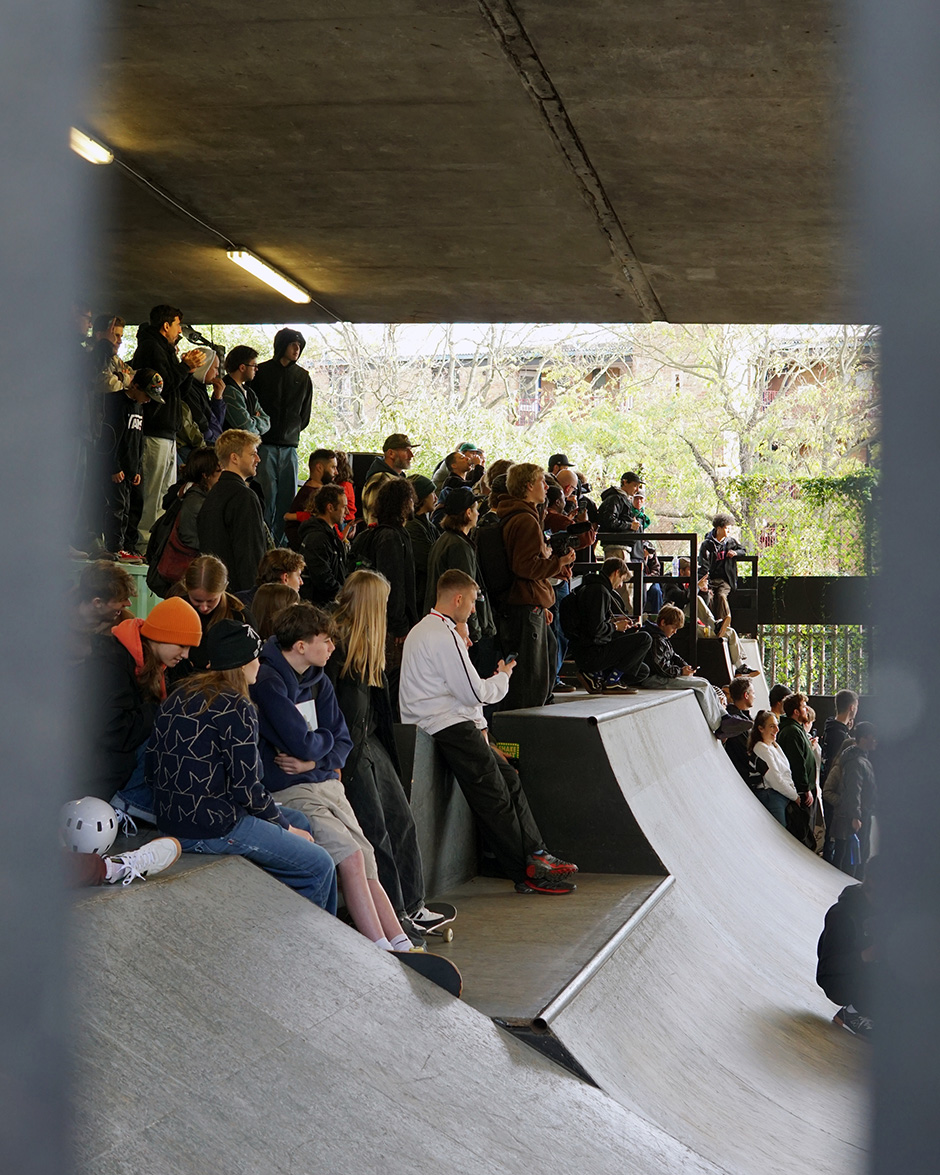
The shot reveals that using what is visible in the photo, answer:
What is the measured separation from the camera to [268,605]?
4992mm

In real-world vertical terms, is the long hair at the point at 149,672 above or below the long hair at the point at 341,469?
below

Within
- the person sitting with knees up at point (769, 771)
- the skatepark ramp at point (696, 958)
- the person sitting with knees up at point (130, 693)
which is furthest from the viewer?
the person sitting with knees up at point (769, 771)

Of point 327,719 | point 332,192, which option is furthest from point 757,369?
point 327,719

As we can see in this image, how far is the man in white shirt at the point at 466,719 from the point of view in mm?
6105

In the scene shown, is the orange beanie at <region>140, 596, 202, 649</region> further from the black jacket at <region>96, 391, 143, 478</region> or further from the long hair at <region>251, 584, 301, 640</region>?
the black jacket at <region>96, 391, 143, 478</region>

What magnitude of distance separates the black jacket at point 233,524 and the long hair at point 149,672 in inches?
80.0

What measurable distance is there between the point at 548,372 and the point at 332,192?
96.6ft

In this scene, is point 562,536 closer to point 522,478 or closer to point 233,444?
point 522,478

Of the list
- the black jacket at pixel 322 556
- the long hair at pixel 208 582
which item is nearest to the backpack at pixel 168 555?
the black jacket at pixel 322 556

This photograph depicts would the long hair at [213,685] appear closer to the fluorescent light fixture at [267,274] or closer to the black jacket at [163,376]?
the black jacket at [163,376]

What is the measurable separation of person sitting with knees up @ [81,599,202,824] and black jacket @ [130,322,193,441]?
4.36m

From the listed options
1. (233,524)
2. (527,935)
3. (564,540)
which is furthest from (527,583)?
(527,935)

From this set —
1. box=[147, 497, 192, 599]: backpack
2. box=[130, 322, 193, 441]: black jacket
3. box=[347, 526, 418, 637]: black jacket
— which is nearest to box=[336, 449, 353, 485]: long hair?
box=[130, 322, 193, 441]: black jacket

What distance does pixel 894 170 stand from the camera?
50cm
